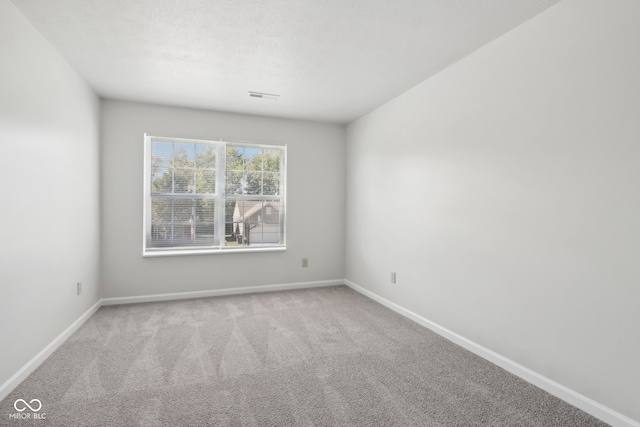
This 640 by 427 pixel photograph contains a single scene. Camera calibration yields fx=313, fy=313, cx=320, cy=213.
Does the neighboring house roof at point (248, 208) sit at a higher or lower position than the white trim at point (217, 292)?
higher

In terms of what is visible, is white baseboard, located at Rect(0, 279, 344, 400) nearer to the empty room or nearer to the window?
the empty room

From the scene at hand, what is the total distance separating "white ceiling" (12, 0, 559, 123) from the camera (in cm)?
202

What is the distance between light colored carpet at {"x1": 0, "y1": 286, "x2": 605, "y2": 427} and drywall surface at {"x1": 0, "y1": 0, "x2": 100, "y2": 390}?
1.15 feet

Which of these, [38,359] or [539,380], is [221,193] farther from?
[539,380]

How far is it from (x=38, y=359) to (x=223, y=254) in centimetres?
210

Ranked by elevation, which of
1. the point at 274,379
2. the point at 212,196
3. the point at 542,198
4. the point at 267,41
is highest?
the point at 267,41

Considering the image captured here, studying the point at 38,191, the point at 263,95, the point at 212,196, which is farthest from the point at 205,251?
the point at 263,95

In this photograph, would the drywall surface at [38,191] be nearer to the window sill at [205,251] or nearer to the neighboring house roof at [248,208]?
the window sill at [205,251]

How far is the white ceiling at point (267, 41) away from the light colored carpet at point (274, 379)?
2435mm

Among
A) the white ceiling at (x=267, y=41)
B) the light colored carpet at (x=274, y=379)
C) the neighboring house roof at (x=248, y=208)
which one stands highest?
the white ceiling at (x=267, y=41)

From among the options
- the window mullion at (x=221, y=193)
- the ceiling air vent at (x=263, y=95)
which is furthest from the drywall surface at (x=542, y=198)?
the window mullion at (x=221, y=193)

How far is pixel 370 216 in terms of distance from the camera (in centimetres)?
411

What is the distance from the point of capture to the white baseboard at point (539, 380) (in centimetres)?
169

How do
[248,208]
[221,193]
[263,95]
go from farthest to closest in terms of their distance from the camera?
[248,208] < [221,193] < [263,95]
